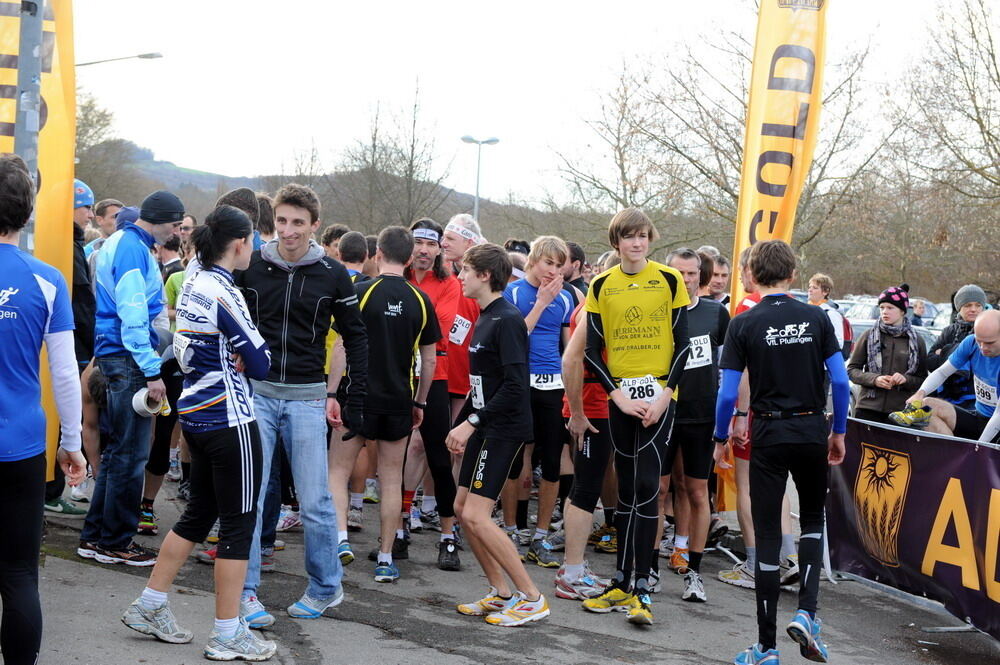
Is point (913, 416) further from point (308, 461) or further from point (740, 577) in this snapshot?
point (308, 461)

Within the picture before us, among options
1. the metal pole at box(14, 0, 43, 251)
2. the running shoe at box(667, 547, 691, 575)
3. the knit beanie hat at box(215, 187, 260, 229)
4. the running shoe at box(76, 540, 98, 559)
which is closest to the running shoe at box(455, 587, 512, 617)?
the running shoe at box(667, 547, 691, 575)

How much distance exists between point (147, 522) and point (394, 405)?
2.10 meters

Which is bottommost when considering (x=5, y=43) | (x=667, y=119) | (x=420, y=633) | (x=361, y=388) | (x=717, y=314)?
(x=420, y=633)

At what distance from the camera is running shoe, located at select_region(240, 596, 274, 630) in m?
5.00

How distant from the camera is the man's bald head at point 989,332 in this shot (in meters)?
6.96

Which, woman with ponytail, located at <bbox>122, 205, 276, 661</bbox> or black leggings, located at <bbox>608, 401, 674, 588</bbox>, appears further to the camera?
black leggings, located at <bbox>608, 401, 674, 588</bbox>

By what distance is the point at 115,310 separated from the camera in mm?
6027

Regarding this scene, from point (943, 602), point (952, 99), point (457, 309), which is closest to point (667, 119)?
point (952, 99)

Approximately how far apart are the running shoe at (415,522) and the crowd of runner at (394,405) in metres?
0.36

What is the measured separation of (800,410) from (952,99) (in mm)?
20636

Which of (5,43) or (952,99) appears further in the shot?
(952,99)

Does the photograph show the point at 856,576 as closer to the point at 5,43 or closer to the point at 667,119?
the point at 5,43

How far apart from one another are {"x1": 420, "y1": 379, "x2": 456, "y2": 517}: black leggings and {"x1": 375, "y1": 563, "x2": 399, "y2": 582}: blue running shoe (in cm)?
68

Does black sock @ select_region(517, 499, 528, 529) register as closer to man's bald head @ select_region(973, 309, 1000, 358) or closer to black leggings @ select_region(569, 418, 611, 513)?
black leggings @ select_region(569, 418, 611, 513)
